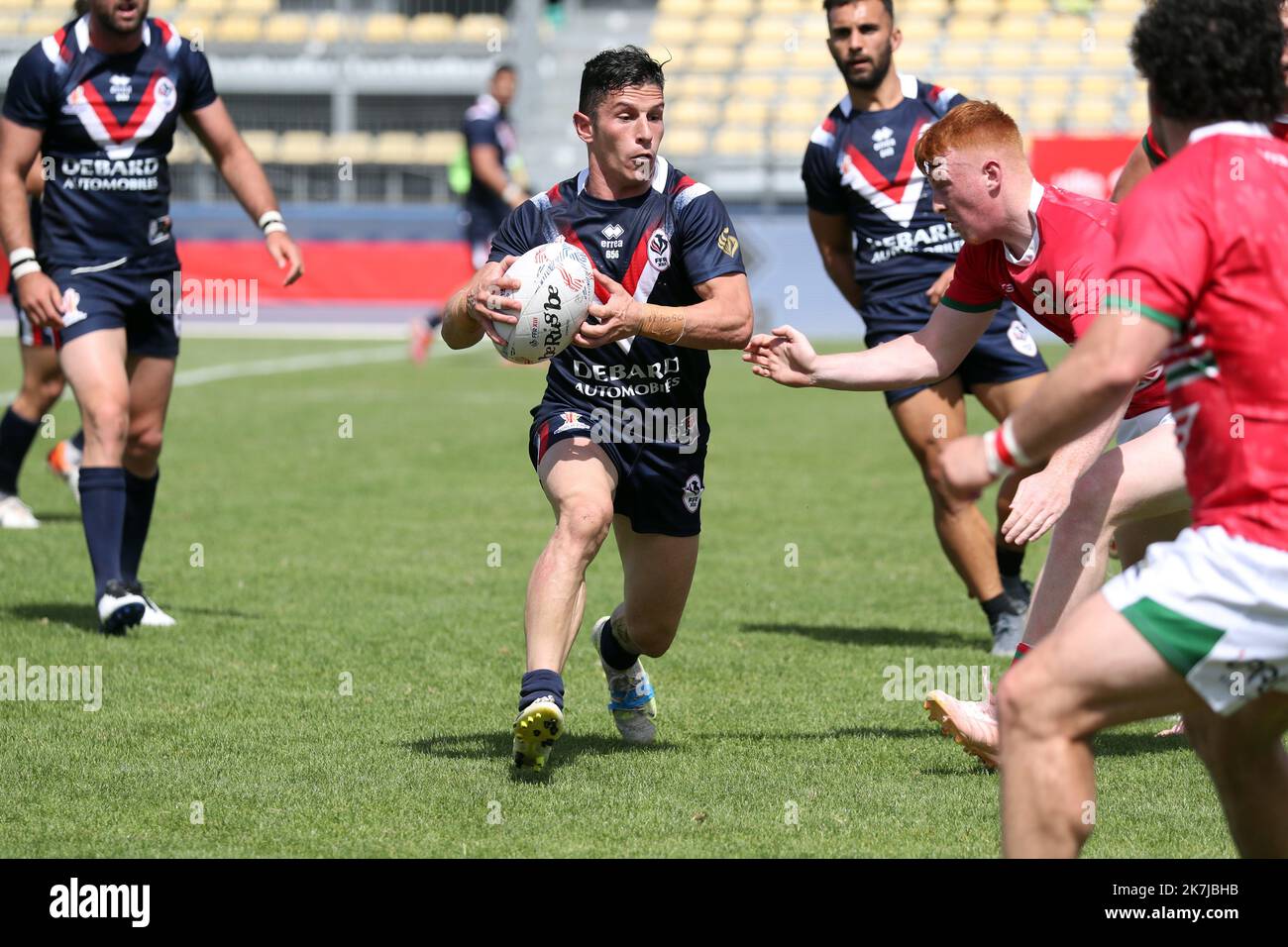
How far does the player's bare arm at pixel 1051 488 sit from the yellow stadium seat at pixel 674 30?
28002 mm

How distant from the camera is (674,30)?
3183 centimetres

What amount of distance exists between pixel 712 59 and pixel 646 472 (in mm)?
26478

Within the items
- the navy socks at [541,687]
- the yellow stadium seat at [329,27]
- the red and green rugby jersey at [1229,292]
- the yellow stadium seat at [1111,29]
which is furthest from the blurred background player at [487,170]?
the red and green rugby jersey at [1229,292]

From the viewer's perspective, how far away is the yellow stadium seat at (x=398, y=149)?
3011 centimetres

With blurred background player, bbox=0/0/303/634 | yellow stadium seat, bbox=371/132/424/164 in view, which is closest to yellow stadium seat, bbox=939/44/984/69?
yellow stadium seat, bbox=371/132/424/164

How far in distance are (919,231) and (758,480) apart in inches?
179

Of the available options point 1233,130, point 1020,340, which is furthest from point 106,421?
point 1233,130

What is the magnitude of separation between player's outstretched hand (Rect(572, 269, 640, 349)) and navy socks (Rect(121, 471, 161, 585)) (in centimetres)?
353

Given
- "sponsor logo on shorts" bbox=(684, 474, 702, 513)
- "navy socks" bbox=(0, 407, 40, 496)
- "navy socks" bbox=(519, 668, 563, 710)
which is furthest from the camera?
"navy socks" bbox=(0, 407, 40, 496)

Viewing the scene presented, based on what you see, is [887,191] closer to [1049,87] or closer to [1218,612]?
[1218,612]

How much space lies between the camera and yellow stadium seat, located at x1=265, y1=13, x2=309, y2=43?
111 feet

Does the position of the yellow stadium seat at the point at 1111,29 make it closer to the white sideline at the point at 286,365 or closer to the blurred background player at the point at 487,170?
the blurred background player at the point at 487,170

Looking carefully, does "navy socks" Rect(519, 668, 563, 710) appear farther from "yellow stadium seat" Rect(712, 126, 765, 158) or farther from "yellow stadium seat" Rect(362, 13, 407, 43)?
"yellow stadium seat" Rect(362, 13, 407, 43)

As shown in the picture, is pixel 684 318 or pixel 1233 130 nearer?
pixel 1233 130
